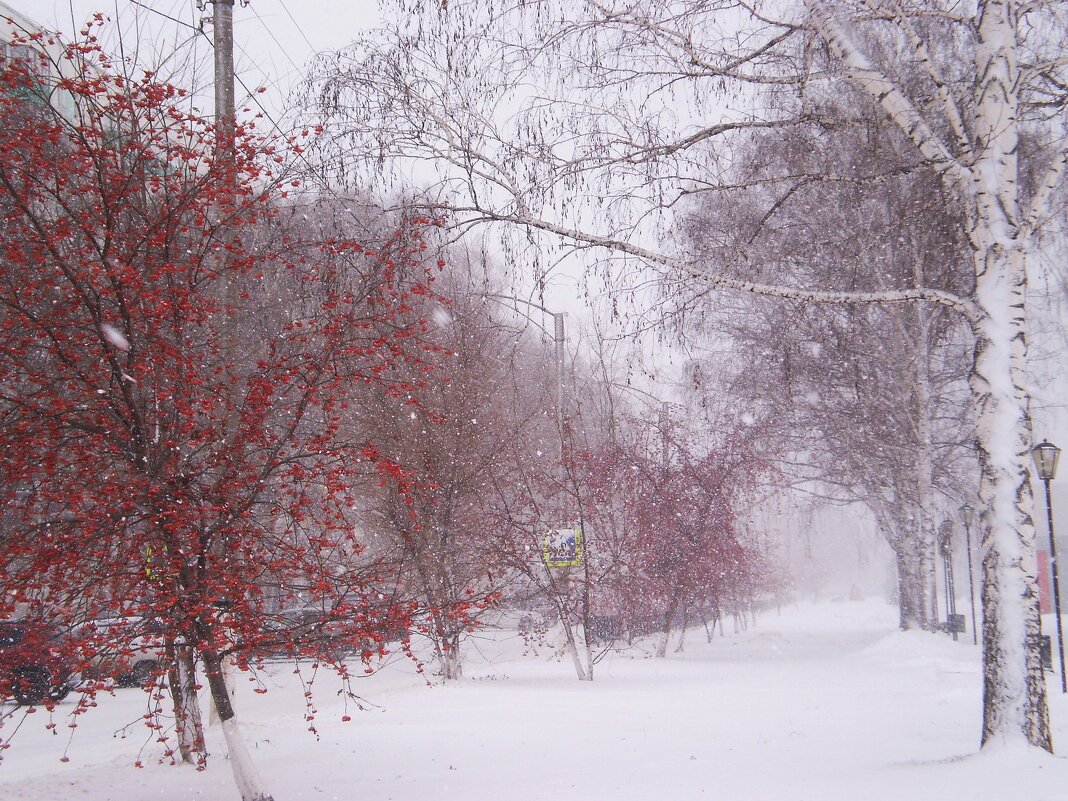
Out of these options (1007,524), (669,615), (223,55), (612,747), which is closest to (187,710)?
(612,747)

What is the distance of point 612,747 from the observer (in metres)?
8.30

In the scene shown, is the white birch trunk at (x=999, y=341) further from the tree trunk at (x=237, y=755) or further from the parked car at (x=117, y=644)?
the parked car at (x=117, y=644)

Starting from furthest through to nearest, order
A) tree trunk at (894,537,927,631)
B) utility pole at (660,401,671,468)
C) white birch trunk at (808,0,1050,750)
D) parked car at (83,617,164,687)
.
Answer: tree trunk at (894,537,927,631) → utility pole at (660,401,671,468) → white birch trunk at (808,0,1050,750) → parked car at (83,617,164,687)

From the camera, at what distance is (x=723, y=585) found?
2030 cm

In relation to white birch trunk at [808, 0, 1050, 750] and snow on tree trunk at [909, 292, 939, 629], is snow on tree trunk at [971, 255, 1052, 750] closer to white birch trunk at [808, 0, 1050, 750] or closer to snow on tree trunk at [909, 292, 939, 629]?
white birch trunk at [808, 0, 1050, 750]

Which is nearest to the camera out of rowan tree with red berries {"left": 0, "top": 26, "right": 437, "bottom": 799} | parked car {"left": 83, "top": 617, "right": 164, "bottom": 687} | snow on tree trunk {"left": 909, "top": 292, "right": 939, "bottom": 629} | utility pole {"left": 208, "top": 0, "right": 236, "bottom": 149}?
parked car {"left": 83, "top": 617, "right": 164, "bottom": 687}

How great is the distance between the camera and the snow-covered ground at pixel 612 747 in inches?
246

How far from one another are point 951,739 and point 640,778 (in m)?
3.13

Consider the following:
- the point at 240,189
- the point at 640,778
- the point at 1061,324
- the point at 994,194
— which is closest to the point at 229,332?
the point at 240,189

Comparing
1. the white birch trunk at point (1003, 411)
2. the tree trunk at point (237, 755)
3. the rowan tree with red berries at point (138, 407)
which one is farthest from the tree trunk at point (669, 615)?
the tree trunk at point (237, 755)

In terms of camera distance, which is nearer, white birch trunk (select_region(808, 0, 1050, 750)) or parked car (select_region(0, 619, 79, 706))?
parked car (select_region(0, 619, 79, 706))

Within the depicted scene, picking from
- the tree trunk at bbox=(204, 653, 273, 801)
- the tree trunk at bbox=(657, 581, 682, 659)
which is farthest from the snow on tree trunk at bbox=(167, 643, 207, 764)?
the tree trunk at bbox=(657, 581, 682, 659)

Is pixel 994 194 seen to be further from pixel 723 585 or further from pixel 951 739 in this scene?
pixel 723 585

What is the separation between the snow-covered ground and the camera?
6246 mm
